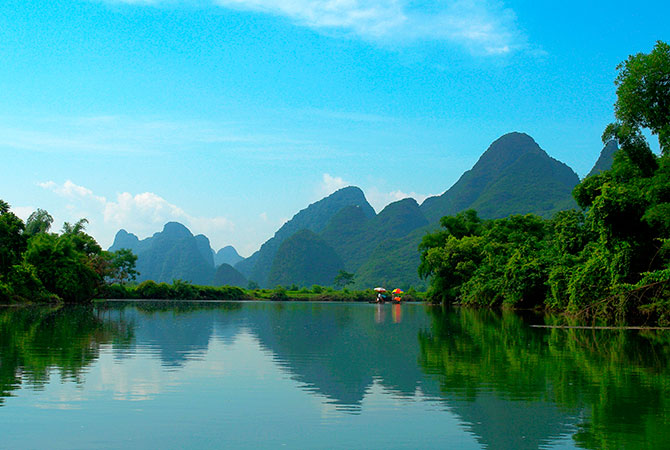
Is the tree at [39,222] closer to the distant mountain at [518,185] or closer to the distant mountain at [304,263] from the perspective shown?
the distant mountain at [518,185]

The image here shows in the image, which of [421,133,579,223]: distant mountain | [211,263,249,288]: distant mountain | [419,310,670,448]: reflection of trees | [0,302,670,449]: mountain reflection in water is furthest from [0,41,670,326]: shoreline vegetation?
[211,263,249,288]: distant mountain

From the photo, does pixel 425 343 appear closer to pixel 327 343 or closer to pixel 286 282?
pixel 327 343

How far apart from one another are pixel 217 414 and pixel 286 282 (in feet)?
555

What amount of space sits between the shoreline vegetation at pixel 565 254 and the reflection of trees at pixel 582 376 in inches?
237

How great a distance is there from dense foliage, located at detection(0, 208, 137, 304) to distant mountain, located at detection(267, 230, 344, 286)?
116 metres

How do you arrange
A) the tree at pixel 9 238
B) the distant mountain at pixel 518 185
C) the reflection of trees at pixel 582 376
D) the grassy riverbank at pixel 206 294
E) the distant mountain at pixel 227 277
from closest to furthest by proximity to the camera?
the reflection of trees at pixel 582 376 → the tree at pixel 9 238 → the grassy riverbank at pixel 206 294 → the distant mountain at pixel 518 185 → the distant mountain at pixel 227 277

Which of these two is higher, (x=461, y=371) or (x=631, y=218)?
(x=631, y=218)

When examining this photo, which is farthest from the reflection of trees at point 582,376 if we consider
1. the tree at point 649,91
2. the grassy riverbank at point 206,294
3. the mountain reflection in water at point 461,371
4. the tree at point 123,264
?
the tree at point 123,264

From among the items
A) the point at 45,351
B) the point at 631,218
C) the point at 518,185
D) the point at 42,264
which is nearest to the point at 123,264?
the point at 42,264

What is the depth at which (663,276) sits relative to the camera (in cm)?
2080

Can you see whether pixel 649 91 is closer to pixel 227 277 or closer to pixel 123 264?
pixel 123 264

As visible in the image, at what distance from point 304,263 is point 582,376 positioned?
168538mm

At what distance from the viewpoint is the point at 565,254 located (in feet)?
114

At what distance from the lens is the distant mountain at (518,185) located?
15250 centimetres
